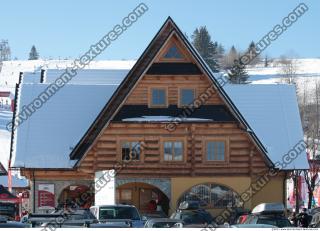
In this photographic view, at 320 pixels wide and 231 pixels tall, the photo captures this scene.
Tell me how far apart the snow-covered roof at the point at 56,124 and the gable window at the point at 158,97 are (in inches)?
195

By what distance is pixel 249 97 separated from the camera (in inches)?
1777

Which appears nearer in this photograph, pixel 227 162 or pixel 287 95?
pixel 227 162

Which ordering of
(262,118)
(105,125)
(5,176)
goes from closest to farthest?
(105,125)
(262,118)
(5,176)

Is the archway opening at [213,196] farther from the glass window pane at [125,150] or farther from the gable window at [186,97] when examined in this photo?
the gable window at [186,97]

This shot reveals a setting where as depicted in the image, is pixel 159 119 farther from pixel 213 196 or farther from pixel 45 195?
pixel 45 195

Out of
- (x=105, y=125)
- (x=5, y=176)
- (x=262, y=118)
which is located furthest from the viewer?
(x=5, y=176)

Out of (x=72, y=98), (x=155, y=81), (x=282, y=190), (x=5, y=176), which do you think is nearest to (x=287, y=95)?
(x=282, y=190)

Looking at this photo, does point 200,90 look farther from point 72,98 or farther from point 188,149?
point 72,98

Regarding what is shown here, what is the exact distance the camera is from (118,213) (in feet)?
93.4

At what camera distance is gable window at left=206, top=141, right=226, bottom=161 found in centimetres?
3931

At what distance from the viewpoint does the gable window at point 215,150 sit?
3931 centimetres

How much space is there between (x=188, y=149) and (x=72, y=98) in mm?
8808

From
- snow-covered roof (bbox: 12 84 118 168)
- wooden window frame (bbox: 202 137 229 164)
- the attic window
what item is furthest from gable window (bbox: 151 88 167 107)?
snow-covered roof (bbox: 12 84 118 168)

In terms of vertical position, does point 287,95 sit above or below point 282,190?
above
